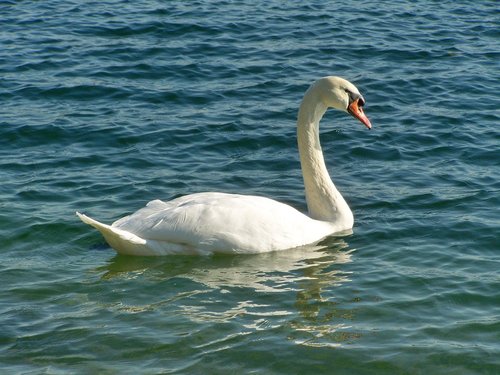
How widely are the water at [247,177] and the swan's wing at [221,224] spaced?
0.66 ft

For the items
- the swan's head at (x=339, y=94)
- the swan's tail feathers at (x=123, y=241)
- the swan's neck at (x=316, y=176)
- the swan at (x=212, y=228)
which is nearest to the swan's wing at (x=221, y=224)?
the swan at (x=212, y=228)

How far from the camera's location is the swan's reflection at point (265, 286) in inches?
330

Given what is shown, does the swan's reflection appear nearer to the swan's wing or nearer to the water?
the water

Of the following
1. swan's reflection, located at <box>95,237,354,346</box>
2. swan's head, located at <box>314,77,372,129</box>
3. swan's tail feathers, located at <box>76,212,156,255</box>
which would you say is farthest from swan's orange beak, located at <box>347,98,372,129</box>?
swan's tail feathers, located at <box>76,212,156,255</box>

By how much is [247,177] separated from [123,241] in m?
2.78

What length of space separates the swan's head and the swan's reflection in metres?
1.38

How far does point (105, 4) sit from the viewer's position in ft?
65.6

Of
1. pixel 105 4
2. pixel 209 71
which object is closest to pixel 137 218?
pixel 209 71

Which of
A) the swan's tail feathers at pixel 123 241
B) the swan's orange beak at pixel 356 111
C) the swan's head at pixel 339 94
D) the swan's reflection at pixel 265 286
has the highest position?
the swan's head at pixel 339 94

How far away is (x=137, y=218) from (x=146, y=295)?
111cm

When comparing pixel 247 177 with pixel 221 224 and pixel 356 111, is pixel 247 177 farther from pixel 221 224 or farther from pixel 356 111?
pixel 221 224

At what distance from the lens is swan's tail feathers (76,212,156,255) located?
9359 mm

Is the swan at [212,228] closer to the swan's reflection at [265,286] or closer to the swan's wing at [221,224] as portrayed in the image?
the swan's wing at [221,224]

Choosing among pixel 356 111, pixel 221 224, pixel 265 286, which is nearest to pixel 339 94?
pixel 356 111
